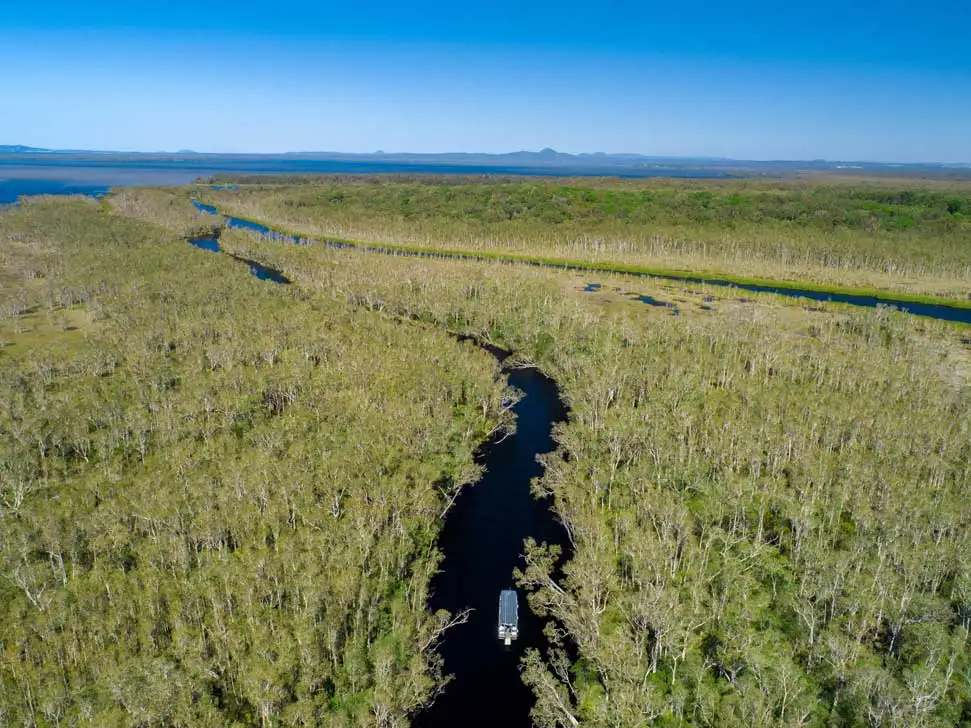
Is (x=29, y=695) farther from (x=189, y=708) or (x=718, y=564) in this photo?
(x=718, y=564)

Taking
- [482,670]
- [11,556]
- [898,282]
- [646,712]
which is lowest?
[482,670]

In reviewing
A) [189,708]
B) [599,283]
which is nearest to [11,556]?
[189,708]

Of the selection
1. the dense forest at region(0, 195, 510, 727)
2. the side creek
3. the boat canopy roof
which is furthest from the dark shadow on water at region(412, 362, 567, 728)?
the dense forest at region(0, 195, 510, 727)

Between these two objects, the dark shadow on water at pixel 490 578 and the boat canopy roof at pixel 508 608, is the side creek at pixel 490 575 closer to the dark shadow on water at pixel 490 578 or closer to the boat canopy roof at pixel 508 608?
the dark shadow on water at pixel 490 578

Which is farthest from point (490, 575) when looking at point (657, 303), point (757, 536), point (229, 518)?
point (657, 303)

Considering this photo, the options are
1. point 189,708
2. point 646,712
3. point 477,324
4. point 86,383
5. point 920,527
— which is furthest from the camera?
point 477,324

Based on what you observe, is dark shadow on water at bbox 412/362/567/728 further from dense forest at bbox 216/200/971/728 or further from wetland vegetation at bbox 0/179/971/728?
dense forest at bbox 216/200/971/728

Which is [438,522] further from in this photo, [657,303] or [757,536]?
[657,303]
